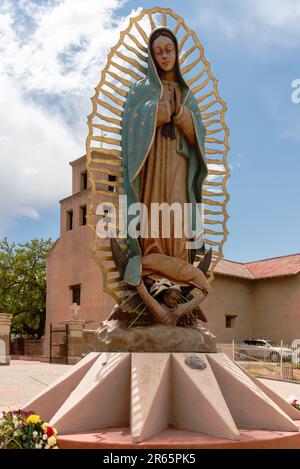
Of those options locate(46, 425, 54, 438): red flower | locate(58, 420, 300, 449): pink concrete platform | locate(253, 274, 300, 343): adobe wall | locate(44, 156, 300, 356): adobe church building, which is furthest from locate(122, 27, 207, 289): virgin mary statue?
locate(253, 274, 300, 343): adobe wall

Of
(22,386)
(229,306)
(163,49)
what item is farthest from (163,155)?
(229,306)

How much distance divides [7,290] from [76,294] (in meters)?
6.06

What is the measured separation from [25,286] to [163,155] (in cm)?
2651

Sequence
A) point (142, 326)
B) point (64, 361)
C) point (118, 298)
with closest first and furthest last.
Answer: point (142, 326), point (118, 298), point (64, 361)

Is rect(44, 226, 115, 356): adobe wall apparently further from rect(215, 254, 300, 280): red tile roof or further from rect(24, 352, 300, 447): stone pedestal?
rect(24, 352, 300, 447): stone pedestal

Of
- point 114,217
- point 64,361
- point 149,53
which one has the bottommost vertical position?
point 64,361

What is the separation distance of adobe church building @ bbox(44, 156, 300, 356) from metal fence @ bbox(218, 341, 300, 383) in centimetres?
384

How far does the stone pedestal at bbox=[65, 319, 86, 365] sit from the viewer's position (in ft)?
72.6

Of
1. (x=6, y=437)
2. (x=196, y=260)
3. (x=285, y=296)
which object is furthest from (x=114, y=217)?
(x=285, y=296)

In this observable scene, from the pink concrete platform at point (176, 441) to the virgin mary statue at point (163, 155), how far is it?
220 cm

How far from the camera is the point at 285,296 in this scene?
30.2 meters

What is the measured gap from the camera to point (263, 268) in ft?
107

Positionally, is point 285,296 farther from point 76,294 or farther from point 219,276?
point 76,294

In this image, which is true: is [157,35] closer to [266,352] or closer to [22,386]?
[22,386]
